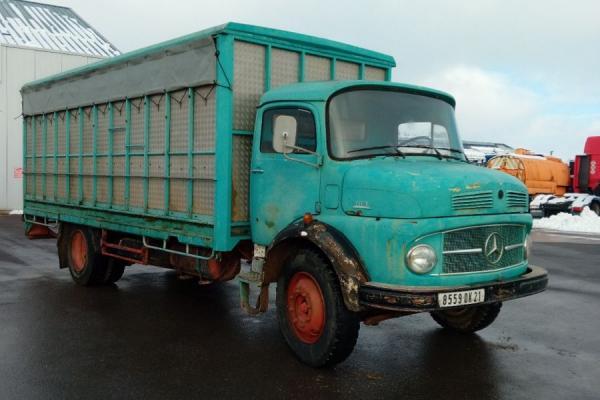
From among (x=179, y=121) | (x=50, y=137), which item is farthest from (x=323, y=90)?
(x=50, y=137)

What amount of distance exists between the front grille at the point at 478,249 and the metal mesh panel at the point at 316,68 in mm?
2852

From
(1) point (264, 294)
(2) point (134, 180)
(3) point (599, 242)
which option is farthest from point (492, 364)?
(3) point (599, 242)

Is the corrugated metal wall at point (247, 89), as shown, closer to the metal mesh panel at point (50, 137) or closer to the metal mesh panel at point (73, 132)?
the metal mesh panel at point (73, 132)

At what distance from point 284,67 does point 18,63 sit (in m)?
23.2

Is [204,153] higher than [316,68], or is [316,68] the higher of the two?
[316,68]

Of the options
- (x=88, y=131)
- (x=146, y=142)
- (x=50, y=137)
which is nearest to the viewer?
(x=146, y=142)

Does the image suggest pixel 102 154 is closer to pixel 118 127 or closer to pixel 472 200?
pixel 118 127

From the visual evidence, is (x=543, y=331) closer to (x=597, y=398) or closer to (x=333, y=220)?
(x=597, y=398)

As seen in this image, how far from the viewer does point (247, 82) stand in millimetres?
6648

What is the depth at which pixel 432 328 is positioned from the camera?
23.5ft

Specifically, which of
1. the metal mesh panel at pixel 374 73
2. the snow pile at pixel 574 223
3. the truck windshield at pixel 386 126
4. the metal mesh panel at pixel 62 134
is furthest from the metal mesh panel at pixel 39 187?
the snow pile at pixel 574 223

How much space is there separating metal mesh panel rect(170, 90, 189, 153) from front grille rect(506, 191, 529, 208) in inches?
140

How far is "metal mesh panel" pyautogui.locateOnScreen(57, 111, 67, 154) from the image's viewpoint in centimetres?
A: 988

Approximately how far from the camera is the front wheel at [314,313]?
17.6ft
